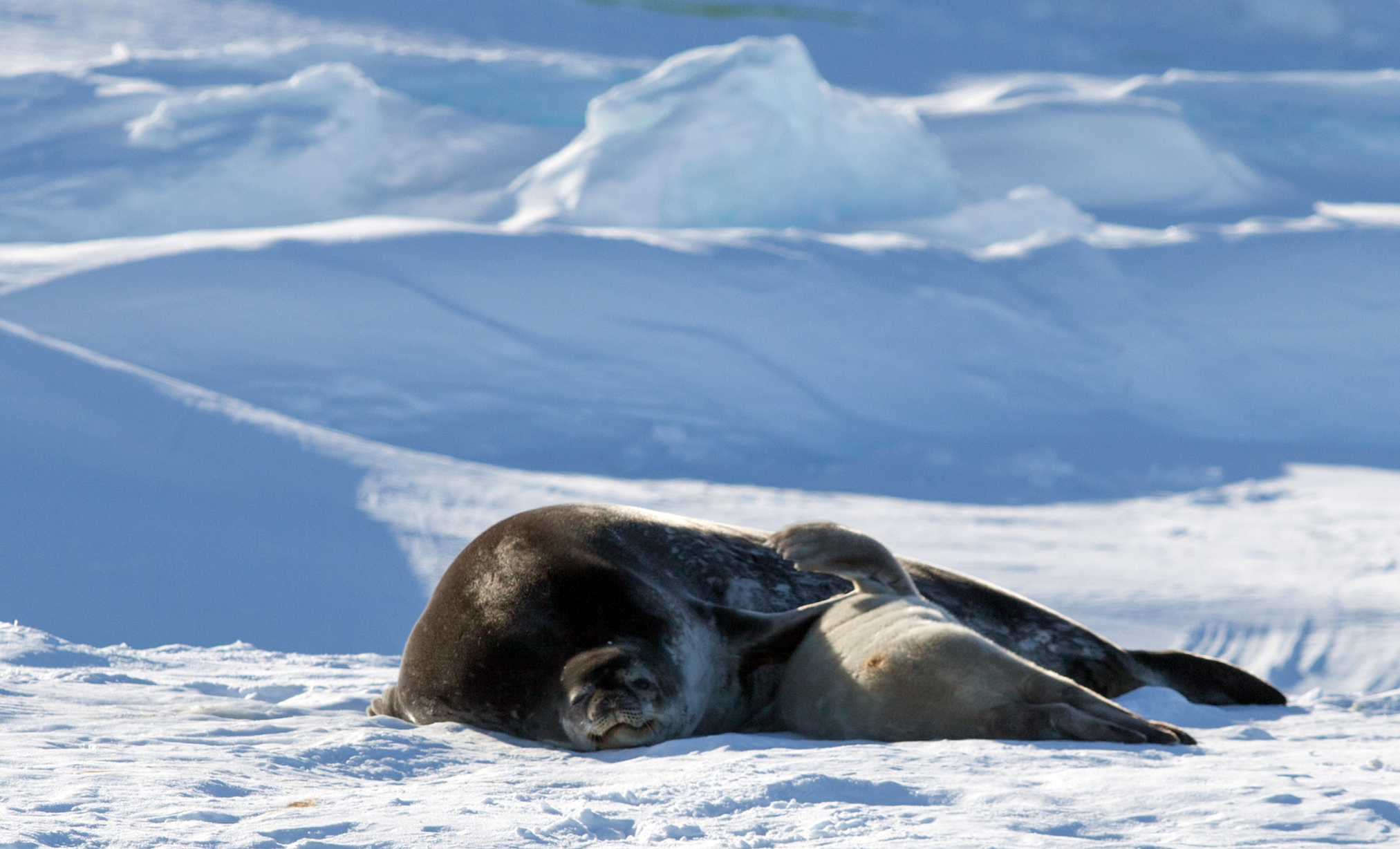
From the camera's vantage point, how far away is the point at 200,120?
12562 millimetres

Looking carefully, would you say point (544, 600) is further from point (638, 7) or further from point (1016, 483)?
point (638, 7)

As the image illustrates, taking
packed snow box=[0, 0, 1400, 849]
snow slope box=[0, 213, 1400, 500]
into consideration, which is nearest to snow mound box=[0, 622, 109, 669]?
packed snow box=[0, 0, 1400, 849]

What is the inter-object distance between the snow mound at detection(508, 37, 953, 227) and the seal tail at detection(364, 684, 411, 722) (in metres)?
7.80

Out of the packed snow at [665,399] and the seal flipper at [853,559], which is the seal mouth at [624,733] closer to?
the packed snow at [665,399]

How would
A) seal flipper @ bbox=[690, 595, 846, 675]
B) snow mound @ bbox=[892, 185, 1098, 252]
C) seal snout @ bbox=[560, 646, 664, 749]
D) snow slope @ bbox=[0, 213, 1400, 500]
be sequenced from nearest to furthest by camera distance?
seal snout @ bbox=[560, 646, 664, 749], seal flipper @ bbox=[690, 595, 846, 675], snow slope @ bbox=[0, 213, 1400, 500], snow mound @ bbox=[892, 185, 1098, 252]

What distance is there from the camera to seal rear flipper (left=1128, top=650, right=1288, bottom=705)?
3.59 m

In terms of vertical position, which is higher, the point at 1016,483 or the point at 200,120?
the point at 200,120

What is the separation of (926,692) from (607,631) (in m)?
0.65

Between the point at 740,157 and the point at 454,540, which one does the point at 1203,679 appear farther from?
the point at 740,157

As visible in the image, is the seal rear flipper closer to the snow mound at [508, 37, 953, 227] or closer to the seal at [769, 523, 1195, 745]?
the seal at [769, 523, 1195, 745]

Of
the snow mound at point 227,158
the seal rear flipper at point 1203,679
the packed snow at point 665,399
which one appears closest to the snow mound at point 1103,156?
the packed snow at point 665,399

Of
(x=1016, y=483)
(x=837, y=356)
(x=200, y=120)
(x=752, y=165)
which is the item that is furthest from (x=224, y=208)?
(x=1016, y=483)

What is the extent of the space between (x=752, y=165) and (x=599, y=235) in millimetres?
2841

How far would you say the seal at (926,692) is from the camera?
2586 millimetres
